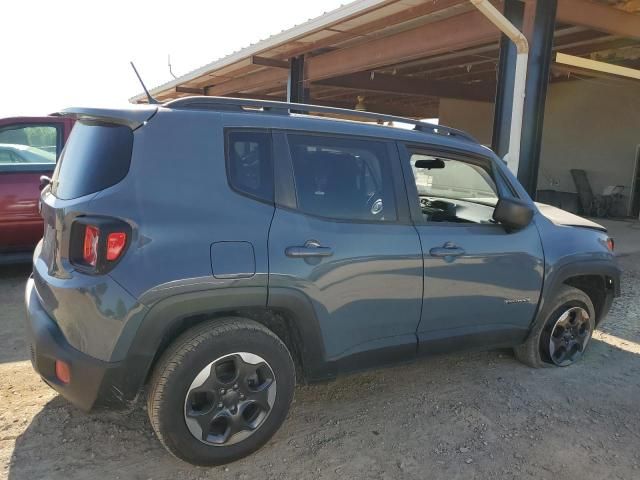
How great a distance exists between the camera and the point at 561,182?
49.8 feet

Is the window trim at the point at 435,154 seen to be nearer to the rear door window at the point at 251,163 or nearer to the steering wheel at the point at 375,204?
the steering wheel at the point at 375,204

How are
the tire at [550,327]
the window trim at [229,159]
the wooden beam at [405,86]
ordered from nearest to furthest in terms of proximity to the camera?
the window trim at [229,159] < the tire at [550,327] < the wooden beam at [405,86]

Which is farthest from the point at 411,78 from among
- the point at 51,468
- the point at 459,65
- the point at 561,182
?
the point at 51,468

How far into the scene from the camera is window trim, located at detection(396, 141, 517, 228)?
3.07 m

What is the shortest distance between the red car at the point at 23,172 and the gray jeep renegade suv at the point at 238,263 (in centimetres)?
304

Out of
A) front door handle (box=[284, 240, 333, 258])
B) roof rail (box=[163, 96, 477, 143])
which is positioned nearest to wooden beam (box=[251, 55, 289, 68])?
roof rail (box=[163, 96, 477, 143])

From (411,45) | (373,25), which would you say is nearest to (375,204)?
(373,25)

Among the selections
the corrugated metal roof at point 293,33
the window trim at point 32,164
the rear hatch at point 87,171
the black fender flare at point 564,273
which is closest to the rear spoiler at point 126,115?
the rear hatch at point 87,171

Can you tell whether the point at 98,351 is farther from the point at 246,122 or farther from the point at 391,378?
the point at 391,378

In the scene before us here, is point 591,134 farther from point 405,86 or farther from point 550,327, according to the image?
point 550,327

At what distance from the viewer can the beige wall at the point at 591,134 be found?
13406mm

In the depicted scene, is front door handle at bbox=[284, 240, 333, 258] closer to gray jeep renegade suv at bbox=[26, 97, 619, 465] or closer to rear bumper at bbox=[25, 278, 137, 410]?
gray jeep renegade suv at bbox=[26, 97, 619, 465]

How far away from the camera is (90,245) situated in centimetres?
231

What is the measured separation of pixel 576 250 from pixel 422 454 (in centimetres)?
192
